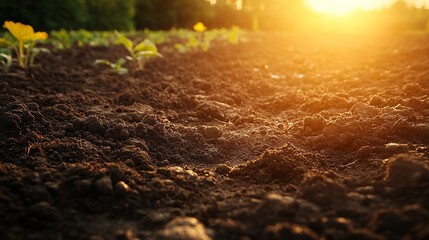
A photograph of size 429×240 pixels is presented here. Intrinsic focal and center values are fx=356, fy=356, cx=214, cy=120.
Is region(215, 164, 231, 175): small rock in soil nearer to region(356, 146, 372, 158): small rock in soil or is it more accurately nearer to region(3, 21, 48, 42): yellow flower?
region(356, 146, 372, 158): small rock in soil

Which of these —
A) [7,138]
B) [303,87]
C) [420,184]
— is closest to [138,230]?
[420,184]

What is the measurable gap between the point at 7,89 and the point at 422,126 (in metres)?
3.79

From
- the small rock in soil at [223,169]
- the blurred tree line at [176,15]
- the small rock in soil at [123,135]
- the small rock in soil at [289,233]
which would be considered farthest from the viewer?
the blurred tree line at [176,15]

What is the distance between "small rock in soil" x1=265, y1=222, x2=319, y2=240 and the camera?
1395 mm

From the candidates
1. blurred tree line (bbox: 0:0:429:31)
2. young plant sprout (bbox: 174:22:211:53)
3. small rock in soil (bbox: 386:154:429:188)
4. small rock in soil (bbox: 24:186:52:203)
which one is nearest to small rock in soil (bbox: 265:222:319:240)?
small rock in soil (bbox: 386:154:429:188)

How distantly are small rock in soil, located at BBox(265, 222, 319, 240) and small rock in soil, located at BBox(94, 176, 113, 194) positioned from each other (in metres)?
0.85

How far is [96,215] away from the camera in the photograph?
170 centimetres

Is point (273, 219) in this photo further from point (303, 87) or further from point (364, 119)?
point (303, 87)

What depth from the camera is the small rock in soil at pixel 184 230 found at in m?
1.47

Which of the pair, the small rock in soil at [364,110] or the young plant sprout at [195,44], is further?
the young plant sprout at [195,44]

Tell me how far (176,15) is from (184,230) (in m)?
27.3

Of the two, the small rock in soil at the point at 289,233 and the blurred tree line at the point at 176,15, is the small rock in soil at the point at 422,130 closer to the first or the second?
the small rock in soil at the point at 289,233

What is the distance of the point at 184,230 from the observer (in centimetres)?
151

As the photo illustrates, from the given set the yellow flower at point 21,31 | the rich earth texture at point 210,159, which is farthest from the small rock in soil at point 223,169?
the yellow flower at point 21,31
